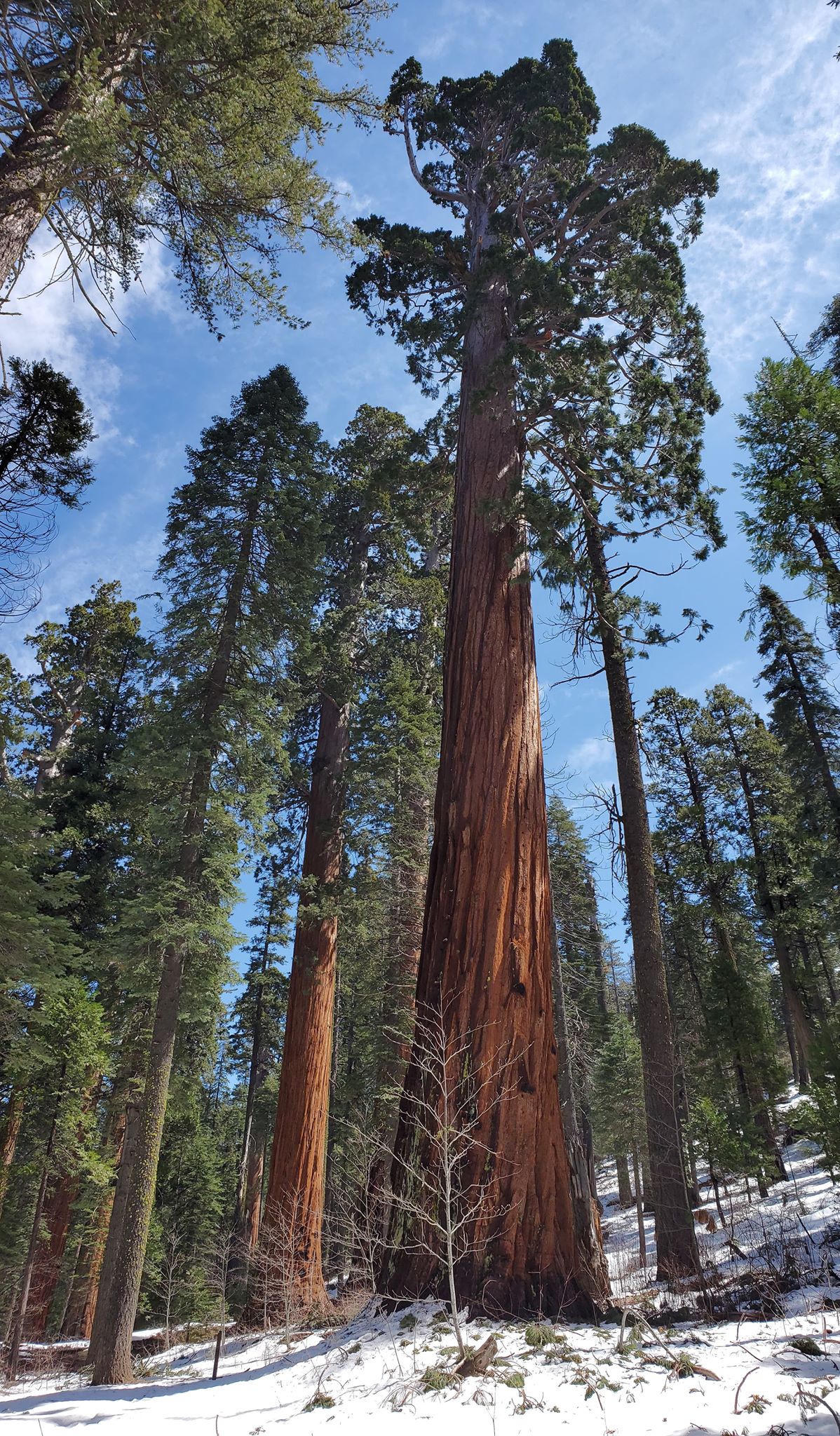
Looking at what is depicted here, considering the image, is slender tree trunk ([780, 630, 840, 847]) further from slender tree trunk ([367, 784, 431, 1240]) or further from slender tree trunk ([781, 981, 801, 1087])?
slender tree trunk ([781, 981, 801, 1087])

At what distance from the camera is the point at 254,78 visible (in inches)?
234

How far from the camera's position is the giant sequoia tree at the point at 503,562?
4398mm

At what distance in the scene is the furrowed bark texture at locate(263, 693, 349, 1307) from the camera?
32.7 feet

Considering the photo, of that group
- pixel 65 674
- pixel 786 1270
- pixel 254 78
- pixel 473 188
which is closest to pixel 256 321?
pixel 254 78

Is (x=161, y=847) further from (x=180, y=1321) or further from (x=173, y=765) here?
(x=180, y=1321)

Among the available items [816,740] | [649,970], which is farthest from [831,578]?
[816,740]

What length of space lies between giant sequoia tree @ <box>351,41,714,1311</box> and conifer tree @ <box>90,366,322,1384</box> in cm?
342

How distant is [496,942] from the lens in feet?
16.4

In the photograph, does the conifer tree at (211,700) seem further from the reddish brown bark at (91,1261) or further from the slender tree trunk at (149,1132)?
the reddish brown bark at (91,1261)

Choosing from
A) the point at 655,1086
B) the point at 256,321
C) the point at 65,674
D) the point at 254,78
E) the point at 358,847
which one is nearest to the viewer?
the point at 254,78

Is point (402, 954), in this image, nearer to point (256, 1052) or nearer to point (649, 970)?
point (649, 970)

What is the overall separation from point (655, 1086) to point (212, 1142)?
2410 cm

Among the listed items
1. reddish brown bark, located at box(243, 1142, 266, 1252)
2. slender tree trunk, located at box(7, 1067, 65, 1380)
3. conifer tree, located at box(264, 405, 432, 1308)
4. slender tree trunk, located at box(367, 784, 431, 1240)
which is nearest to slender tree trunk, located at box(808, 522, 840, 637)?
conifer tree, located at box(264, 405, 432, 1308)

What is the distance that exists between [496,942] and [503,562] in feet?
→ 11.4
